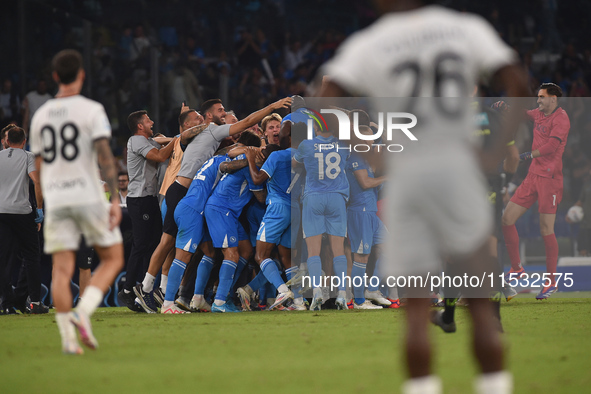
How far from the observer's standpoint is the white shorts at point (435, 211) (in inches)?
116

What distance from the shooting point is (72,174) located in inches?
209

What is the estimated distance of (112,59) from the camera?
15.9 metres

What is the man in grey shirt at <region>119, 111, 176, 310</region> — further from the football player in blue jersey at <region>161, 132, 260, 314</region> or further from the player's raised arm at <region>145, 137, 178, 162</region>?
the football player in blue jersey at <region>161, 132, 260, 314</region>

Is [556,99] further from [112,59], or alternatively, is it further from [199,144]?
[112,59]

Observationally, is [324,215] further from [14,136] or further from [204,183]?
[14,136]

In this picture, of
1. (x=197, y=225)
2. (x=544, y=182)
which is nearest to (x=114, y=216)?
(x=197, y=225)

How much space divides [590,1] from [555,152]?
12966 mm

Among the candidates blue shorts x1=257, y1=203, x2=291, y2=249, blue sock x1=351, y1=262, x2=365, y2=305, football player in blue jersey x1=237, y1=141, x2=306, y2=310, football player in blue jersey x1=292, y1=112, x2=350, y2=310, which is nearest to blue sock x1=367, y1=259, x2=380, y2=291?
blue sock x1=351, y1=262, x2=365, y2=305

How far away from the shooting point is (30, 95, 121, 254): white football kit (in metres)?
5.28

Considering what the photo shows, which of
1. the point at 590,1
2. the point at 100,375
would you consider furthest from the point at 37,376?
the point at 590,1

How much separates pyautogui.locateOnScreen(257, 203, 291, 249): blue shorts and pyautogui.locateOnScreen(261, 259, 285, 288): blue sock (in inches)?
11.2

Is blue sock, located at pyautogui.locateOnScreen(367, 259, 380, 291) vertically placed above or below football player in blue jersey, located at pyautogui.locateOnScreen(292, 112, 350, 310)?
below

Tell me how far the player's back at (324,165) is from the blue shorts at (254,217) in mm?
952

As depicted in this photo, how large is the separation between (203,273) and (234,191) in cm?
111
